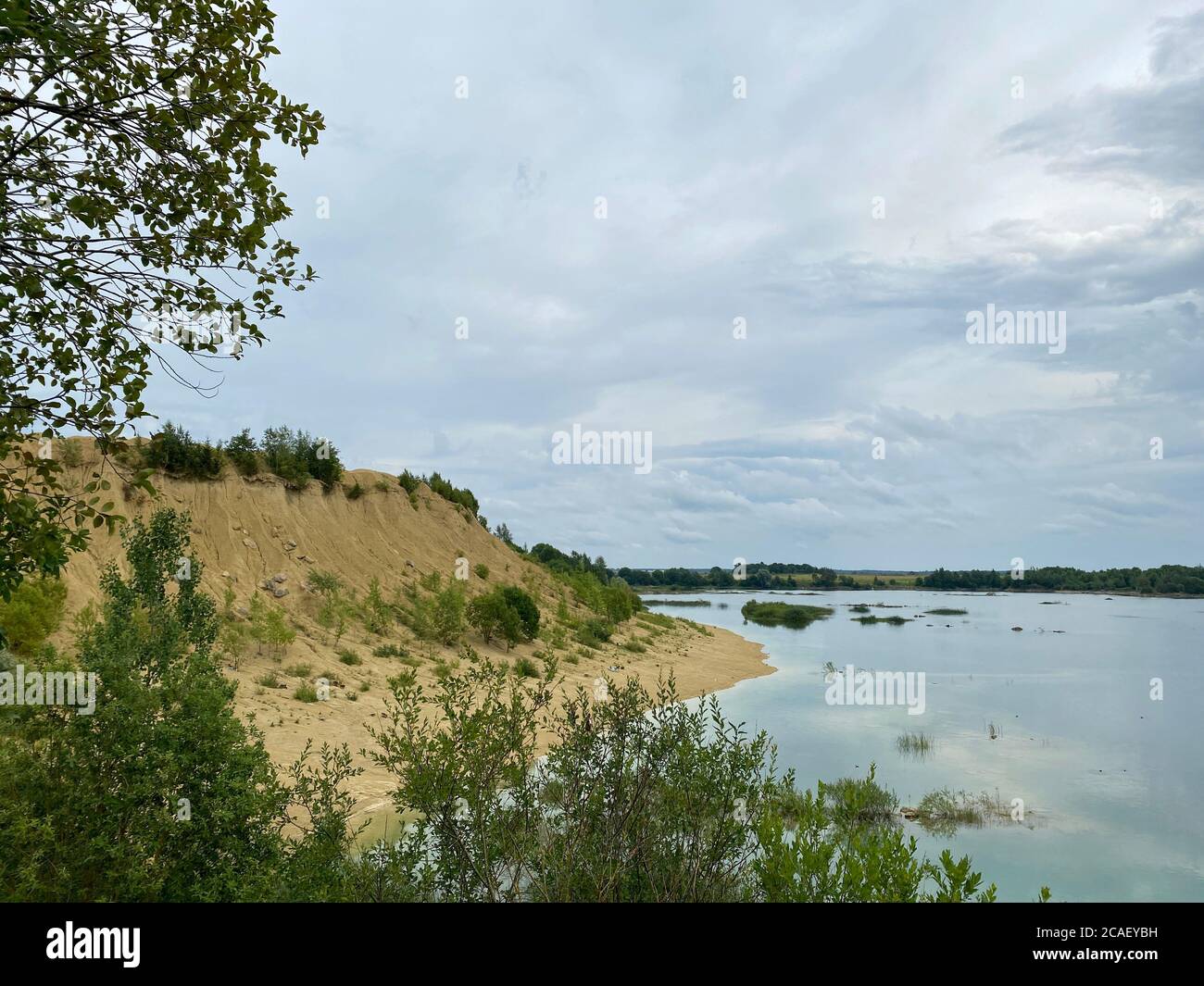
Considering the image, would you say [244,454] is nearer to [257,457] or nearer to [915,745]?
[257,457]

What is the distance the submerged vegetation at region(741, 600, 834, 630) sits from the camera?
95.8 metres

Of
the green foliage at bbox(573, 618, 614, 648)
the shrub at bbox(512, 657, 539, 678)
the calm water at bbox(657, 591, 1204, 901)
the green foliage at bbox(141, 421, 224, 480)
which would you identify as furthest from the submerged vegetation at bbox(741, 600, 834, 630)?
the green foliage at bbox(141, 421, 224, 480)

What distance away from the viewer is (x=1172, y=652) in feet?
211

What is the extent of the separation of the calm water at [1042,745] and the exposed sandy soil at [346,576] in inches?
292

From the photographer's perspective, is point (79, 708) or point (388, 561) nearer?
point (79, 708)

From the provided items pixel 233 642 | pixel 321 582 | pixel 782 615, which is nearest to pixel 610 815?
pixel 233 642

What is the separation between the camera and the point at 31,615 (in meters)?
23.1

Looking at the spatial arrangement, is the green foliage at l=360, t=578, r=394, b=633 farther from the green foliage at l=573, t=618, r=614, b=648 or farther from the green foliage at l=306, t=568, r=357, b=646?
the green foliage at l=573, t=618, r=614, b=648

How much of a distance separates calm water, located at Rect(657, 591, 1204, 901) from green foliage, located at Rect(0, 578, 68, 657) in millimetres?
22947
